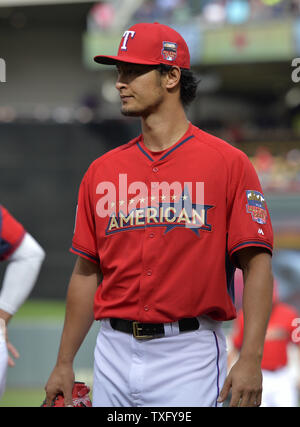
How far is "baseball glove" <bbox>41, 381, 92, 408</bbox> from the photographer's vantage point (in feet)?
7.34

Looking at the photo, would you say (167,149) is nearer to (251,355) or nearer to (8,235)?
(251,355)

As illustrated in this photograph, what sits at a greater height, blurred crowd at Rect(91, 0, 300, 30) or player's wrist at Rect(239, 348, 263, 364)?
blurred crowd at Rect(91, 0, 300, 30)

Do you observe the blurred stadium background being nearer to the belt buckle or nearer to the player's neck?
the player's neck

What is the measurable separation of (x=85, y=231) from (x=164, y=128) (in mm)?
458

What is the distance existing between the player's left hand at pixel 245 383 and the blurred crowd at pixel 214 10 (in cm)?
1048

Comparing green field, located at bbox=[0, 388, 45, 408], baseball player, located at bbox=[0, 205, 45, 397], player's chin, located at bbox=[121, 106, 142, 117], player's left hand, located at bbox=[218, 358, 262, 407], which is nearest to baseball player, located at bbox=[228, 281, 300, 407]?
baseball player, located at bbox=[0, 205, 45, 397]

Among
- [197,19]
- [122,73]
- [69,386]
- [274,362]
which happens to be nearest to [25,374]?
[274,362]

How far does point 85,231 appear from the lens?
7.66 feet

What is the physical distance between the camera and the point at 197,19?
1196 centimetres

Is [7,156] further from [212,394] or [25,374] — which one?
[212,394]

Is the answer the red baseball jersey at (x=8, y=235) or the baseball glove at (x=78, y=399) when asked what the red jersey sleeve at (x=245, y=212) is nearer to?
Answer: the baseball glove at (x=78, y=399)

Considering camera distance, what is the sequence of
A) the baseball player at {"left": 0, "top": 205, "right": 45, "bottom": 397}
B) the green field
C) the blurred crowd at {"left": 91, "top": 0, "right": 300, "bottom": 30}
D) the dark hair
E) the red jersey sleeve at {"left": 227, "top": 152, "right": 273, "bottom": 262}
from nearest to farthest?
the red jersey sleeve at {"left": 227, "top": 152, "right": 273, "bottom": 262}, the dark hair, the baseball player at {"left": 0, "top": 205, "right": 45, "bottom": 397}, the green field, the blurred crowd at {"left": 91, "top": 0, "right": 300, "bottom": 30}

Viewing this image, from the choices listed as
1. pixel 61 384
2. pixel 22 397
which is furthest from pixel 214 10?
pixel 61 384

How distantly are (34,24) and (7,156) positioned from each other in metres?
13.5
